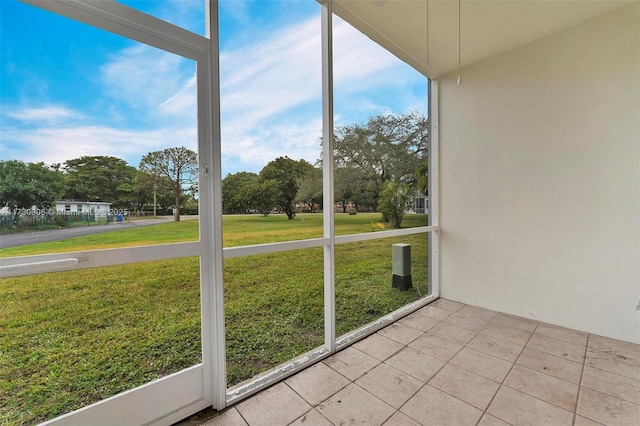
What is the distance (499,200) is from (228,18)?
3.07 m

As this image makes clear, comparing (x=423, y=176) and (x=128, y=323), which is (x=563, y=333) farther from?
(x=128, y=323)

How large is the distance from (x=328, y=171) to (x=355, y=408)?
1635 millimetres

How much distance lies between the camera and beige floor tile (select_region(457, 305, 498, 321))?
9.19ft

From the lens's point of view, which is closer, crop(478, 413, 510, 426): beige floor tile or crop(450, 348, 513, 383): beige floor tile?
crop(478, 413, 510, 426): beige floor tile

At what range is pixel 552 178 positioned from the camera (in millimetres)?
2568

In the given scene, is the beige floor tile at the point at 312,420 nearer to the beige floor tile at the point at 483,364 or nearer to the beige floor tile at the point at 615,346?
the beige floor tile at the point at 483,364

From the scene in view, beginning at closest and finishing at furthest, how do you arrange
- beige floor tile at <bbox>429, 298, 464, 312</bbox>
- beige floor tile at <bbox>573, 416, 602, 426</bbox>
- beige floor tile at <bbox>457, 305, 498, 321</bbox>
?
beige floor tile at <bbox>573, 416, 602, 426</bbox>
beige floor tile at <bbox>457, 305, 498, 321</bbox>
beige floor tile at <bbox>429, 298, 464, 312</bbox>

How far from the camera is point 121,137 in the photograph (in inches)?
53.2

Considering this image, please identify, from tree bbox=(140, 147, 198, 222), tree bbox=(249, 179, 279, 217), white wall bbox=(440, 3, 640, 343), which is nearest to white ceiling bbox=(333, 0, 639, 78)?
white wall bbox=(440, 3, 640, 343)

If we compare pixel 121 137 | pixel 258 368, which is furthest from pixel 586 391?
pixel 121 137

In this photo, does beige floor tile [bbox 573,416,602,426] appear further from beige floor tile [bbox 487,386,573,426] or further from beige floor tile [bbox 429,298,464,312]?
beige floor tile [bbox 429,298,464,312]

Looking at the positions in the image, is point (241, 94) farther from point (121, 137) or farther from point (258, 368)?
point (258, 368)

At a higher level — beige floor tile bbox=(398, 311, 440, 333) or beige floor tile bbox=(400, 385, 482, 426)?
beige floor tile bbox=(400, 385, 482, 426)

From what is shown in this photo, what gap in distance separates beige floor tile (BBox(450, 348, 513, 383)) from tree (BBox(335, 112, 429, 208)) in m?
1.66
